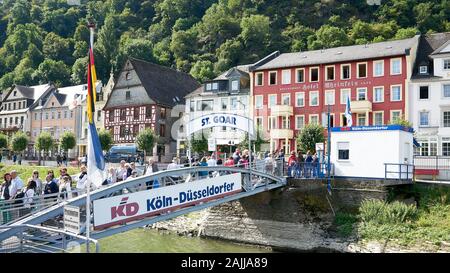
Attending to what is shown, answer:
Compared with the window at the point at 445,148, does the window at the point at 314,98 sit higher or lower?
higher

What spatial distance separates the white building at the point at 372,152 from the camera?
22234 millimetres

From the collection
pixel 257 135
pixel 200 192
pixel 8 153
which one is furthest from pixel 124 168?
pixel 8 153

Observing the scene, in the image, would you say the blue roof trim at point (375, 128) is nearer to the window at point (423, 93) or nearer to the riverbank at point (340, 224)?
the riverbank at point (340, 224)

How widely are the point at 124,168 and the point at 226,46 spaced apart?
72.5 metres

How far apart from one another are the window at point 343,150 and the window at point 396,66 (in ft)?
60.8

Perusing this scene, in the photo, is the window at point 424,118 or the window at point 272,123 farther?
the window at point 272,123

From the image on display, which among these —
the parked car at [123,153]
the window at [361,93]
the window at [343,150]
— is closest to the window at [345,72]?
the window at [361,93]

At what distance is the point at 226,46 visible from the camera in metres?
88.1

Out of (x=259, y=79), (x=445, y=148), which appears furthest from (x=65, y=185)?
(x=259, y=79)

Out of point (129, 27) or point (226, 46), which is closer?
point (226, 46)

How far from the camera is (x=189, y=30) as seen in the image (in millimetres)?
104312

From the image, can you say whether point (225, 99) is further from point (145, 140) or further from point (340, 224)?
point (340, 224)
